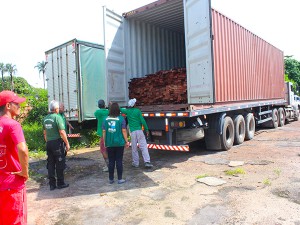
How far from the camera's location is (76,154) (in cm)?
797

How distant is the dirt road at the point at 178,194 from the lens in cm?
344

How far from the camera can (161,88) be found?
688 centimetres

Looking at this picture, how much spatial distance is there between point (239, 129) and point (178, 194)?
4979mm

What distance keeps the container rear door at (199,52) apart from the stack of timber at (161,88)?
0.48 meters

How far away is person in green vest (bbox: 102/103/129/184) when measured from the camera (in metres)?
4.87

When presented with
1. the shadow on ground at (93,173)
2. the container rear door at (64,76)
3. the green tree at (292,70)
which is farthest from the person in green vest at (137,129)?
the green tree at (292,70)

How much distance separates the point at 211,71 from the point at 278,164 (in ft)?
8.19

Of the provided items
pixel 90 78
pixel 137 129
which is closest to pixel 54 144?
pixel 137 129

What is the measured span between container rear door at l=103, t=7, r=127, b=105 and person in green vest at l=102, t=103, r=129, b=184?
76.7 inches

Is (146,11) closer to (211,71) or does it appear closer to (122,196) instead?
(211,71)

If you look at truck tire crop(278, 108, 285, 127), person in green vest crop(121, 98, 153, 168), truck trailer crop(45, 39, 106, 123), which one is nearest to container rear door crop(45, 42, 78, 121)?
truck trailer crop(45, 39, 106, 123)

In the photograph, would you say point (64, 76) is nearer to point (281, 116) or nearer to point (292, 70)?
point (281, 116)

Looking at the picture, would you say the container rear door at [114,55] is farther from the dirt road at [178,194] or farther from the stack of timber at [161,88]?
the dirt road at [178,194]

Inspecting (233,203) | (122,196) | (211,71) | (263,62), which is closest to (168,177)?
(122,196)
